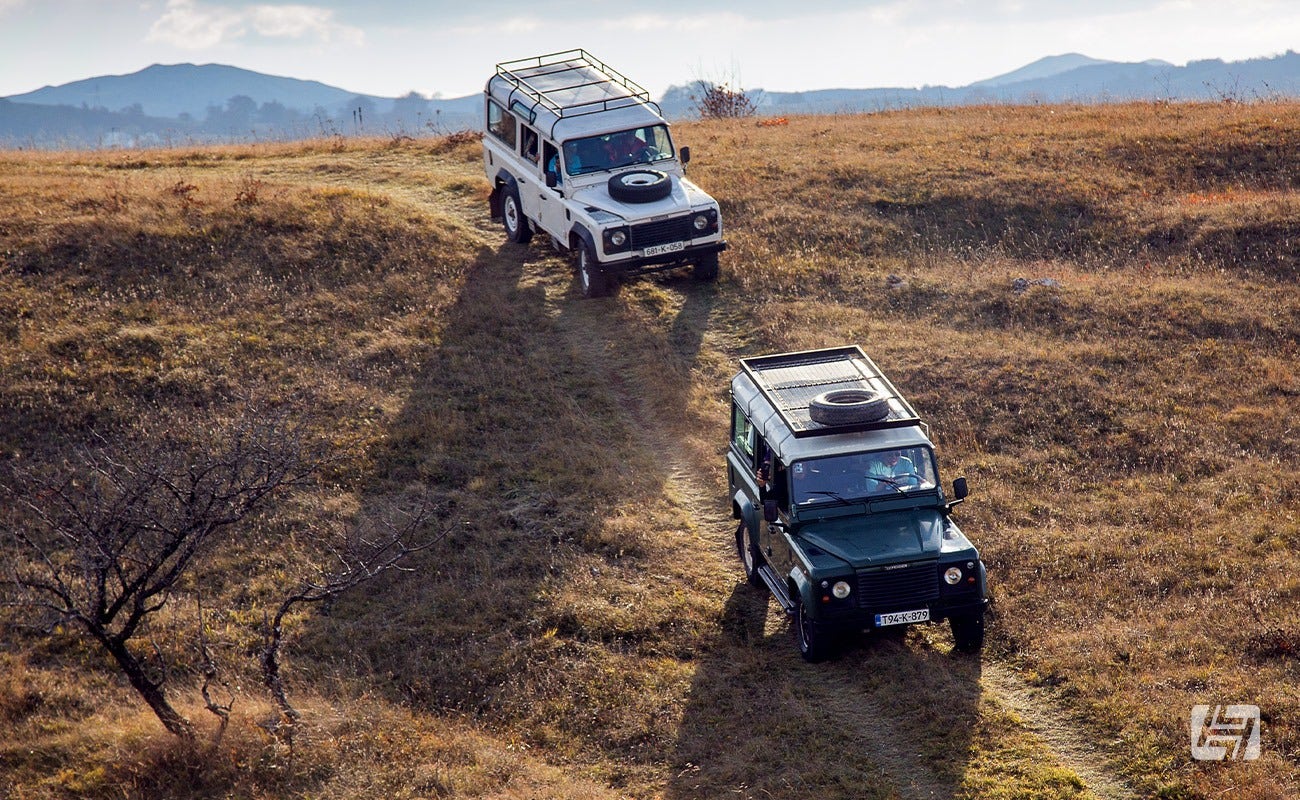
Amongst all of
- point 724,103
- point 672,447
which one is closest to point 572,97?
point 672,447

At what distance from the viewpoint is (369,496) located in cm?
1506

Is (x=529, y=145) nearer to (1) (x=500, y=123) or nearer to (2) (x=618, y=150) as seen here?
(1) (x=500, y=123)

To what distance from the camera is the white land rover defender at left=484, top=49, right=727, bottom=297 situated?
19.4 m

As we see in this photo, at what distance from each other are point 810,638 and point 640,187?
34.4ft

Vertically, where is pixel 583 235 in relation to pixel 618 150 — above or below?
below

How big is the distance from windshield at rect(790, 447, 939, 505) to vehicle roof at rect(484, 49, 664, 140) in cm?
1063

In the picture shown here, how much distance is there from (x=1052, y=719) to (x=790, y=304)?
11.4 metres

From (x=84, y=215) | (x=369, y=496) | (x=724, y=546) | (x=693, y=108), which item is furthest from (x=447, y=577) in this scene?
(x=693, y=108)

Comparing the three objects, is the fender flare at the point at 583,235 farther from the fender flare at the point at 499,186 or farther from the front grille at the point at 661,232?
the fender flare at the point at 499,186

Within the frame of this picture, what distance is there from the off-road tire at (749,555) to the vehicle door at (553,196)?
887cm

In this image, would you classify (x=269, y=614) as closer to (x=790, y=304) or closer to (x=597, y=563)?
(x=597, y=563)

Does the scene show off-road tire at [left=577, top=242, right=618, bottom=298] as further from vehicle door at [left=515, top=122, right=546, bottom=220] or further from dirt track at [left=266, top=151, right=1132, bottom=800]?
dirt track at [left=266, top=151, right=1132, bottom=800]

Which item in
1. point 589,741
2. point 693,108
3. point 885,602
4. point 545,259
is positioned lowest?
point 589,741

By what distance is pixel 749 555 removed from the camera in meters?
12.7
